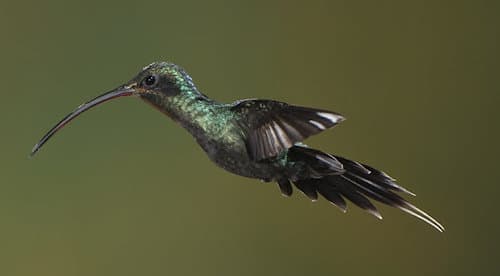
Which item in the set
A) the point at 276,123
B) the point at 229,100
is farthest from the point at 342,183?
the point at 229,100

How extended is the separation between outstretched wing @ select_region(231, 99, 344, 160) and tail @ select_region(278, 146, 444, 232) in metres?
0.05

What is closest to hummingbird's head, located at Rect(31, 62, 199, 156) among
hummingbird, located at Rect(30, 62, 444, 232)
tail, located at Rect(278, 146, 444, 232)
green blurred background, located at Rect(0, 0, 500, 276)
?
hummingbird, located at Rect(30, 62, 444, 232)

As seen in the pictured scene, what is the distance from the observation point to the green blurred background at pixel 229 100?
163 centimetres

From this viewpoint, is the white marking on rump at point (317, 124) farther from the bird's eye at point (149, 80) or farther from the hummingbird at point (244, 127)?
the bird's eye at point (149, 80)

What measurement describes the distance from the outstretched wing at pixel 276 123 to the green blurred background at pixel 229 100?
1205 millimetres

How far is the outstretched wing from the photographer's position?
17.2 inches

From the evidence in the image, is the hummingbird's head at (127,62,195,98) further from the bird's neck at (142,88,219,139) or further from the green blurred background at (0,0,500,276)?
the green blurred background at (0,0,500,276)

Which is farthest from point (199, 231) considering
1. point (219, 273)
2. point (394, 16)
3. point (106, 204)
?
point (394, 16)

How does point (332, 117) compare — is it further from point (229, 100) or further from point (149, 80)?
point (229, 100)

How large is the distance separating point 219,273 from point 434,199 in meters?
0.61

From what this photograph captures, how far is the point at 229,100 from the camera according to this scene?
1685mm

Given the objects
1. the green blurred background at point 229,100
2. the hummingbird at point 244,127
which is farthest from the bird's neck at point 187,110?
the green blurred background at point 229,100

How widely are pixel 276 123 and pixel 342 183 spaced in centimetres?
10

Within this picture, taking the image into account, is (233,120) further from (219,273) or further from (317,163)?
(219,273)
